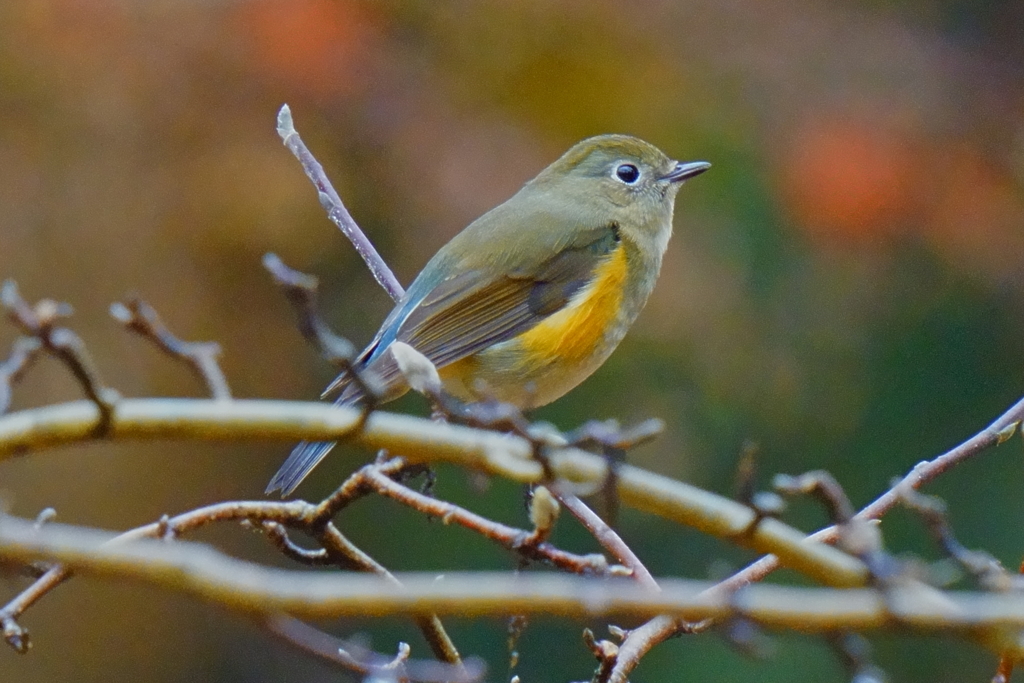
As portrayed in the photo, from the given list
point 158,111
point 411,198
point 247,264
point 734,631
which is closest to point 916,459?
point 411,198

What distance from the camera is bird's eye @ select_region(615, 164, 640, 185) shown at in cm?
360

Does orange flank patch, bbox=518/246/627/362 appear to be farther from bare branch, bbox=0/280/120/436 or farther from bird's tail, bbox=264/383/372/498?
bare branch, bbox=0/280/120/436

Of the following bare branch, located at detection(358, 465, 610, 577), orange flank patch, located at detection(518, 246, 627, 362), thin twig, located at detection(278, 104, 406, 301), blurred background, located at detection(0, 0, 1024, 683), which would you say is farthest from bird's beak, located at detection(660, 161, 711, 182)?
bare branch, located at detection(358, 465, 610, 577)

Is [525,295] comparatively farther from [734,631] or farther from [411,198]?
[734,631]

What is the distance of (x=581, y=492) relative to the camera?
41.4 inches

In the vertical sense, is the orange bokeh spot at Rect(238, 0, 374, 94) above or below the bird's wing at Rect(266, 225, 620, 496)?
above

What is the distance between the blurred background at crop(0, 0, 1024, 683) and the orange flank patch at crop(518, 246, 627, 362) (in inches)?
68.4

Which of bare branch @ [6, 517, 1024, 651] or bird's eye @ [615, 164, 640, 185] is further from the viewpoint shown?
bird's eye @ [615, 164, 640, 185]

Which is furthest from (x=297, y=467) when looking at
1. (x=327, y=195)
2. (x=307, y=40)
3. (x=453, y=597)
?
(x=307, y=40)

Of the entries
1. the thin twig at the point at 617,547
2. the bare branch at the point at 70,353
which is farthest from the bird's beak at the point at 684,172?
the bare branch at the point at 70,353

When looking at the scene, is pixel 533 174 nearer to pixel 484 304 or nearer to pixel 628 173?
pixel 628 173

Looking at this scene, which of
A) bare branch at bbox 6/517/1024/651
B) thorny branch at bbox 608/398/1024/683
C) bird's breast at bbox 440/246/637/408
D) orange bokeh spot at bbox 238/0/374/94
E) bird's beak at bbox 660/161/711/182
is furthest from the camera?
orange bokeh spot at bbox 238/0/374/94

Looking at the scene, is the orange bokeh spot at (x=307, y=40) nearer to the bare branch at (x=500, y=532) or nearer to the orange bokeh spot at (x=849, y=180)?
the orange bokeh spot at (x=849, y=180)

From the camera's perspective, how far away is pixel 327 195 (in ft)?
8.80
